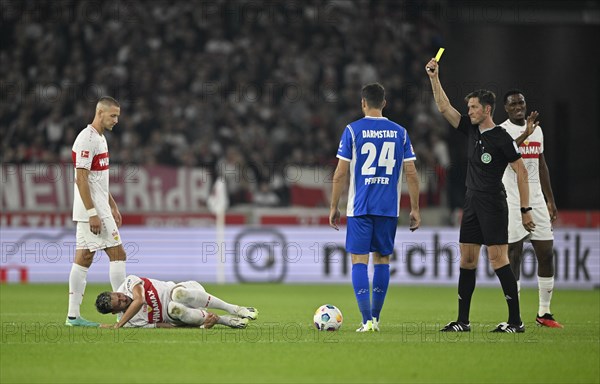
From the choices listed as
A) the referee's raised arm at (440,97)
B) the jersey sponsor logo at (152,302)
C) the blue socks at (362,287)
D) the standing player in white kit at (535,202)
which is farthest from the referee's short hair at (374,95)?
the jersey sponsor logo at (152,302)

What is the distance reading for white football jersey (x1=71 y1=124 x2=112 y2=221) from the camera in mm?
10430

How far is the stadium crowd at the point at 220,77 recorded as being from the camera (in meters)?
23.1

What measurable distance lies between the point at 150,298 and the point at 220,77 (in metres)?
15.8

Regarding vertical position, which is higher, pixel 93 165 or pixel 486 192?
pixel 93 165

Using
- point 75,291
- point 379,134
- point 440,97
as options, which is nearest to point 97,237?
point 75,291

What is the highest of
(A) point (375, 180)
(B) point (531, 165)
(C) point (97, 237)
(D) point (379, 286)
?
(B) point (531, 165)

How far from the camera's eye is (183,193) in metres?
21.5

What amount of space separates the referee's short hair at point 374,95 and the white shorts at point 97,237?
292 centimetres

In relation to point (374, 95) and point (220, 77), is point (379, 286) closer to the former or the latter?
point (374, 95)

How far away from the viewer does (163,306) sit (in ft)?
32.6

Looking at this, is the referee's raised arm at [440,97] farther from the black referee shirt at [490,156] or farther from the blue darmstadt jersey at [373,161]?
the blue darmstadt jersey at [373,161]

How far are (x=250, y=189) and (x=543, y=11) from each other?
9576mm

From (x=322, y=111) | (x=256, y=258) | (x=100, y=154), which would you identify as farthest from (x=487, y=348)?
(x=322, y=111)

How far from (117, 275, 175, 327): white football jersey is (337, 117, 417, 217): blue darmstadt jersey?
191 cm
